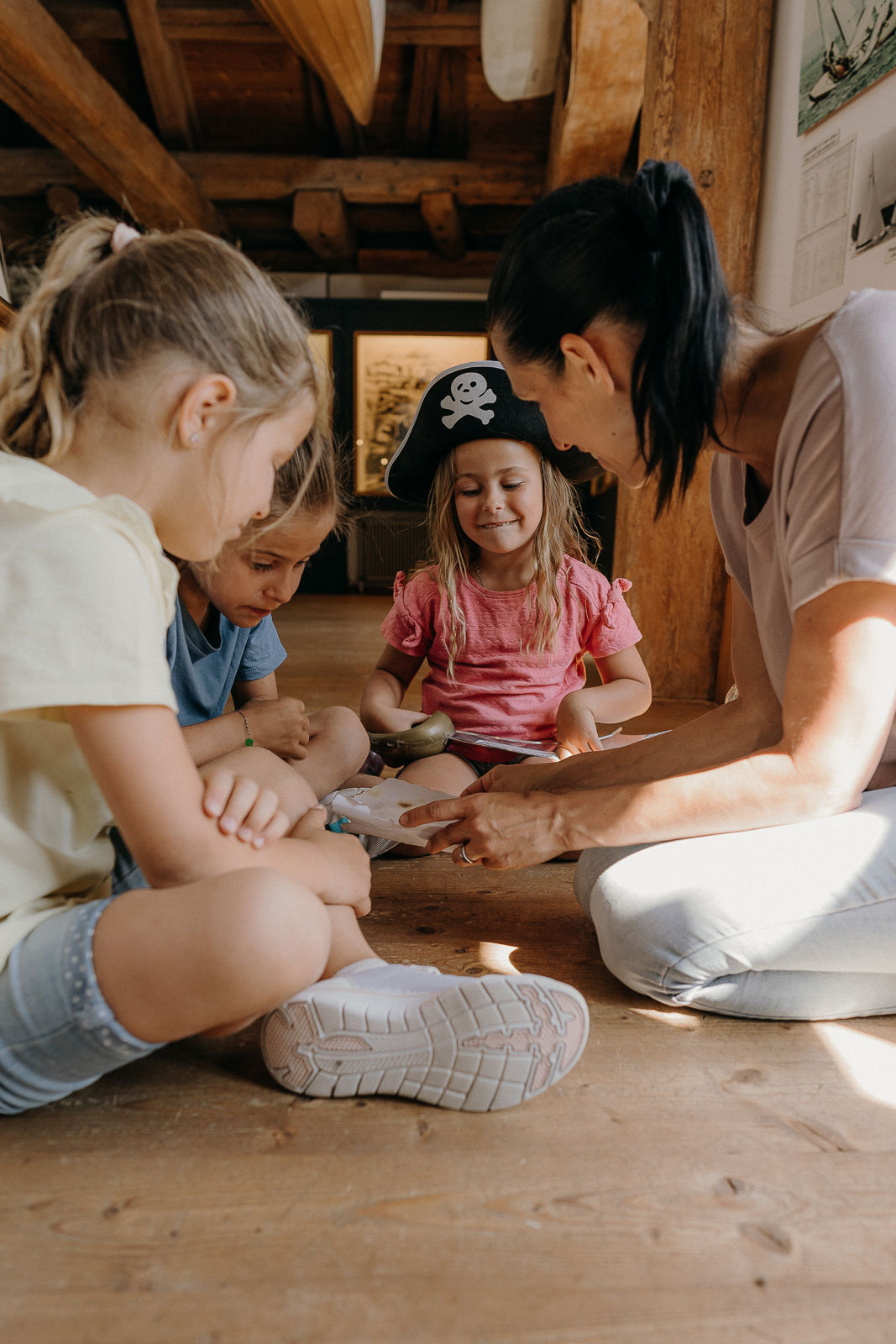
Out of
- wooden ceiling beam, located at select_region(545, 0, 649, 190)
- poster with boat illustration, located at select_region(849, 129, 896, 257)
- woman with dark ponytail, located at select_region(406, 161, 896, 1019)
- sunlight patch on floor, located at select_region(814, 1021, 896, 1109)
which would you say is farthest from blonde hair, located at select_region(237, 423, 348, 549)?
wooden ceiling beam, located at select_region(545, 0, 649, 190)

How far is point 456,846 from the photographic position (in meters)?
1.09

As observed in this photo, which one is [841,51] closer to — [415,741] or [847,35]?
[847,35]

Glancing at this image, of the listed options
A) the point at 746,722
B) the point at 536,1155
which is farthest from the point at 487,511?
the point at 536,1155

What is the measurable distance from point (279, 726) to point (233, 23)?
4.41 meters

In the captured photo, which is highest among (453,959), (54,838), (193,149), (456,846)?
(193,149)

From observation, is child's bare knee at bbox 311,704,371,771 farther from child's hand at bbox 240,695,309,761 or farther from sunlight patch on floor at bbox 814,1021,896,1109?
sunlight patch on floor at bbox 814,1021,896,1109

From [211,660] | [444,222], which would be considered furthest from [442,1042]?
[444,222]

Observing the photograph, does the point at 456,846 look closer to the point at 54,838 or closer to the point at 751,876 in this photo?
the point at 751,876

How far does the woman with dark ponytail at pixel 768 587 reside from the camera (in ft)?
2.71

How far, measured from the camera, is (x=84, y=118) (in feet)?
12.1

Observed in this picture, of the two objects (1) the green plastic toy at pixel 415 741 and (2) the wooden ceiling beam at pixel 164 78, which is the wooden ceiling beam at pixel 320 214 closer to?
(2) the wooden ceiling beam at pixel 164 78

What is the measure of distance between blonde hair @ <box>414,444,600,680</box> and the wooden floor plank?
93 cm

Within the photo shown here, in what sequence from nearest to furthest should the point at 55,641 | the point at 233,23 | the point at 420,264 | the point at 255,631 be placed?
the point at 55,641
the point at 255,631
the point at 233,23
the point at 420,264

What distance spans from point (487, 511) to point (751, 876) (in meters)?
0.91
